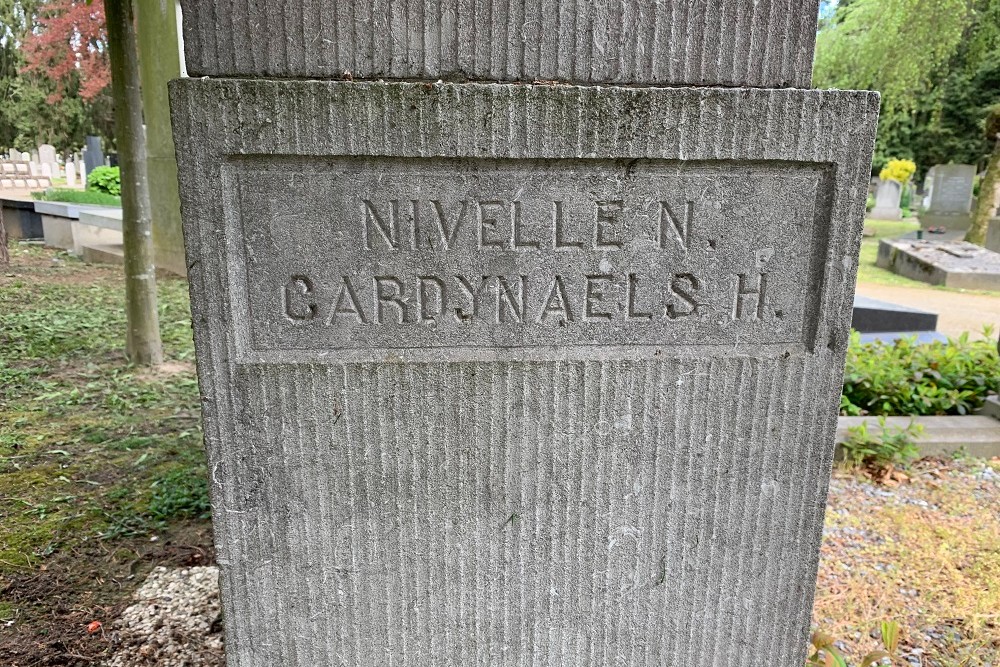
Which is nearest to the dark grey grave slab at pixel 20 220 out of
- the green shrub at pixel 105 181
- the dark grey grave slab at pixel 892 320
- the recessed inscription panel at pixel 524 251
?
the green shrub at pixel 105 181

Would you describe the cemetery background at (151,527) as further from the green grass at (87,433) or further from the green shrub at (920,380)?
the green shrub at (920,380)

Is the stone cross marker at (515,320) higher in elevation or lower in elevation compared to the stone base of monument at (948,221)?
higher

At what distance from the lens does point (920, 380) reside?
16.0 ft

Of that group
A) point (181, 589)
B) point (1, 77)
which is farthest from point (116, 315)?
point (1, 77)

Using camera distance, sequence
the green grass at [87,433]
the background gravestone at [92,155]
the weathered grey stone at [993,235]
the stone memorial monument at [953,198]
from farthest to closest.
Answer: the background gravestone at [92,155] → the stone memorial monument at [953,198] → the weathered grey stone at [993,235] → the green grass at [87,433]

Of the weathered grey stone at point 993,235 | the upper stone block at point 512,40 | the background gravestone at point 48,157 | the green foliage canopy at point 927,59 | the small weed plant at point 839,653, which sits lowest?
the weathered grey stone at point 993,235

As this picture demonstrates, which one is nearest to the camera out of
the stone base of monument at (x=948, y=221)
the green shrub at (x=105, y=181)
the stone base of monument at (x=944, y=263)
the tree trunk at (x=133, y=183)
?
the tree trunk at (x=133, y=183)

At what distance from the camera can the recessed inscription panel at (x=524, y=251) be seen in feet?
4.72

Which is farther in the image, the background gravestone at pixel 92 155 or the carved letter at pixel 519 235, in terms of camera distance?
the background gravestone at pixel 92 155

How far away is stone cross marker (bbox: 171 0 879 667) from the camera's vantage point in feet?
4.59

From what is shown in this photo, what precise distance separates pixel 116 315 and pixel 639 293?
694 centimetres

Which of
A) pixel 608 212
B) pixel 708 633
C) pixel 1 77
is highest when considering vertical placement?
pixel 1 77

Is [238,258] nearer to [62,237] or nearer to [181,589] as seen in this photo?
[181,589]

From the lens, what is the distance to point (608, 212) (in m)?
1.49
